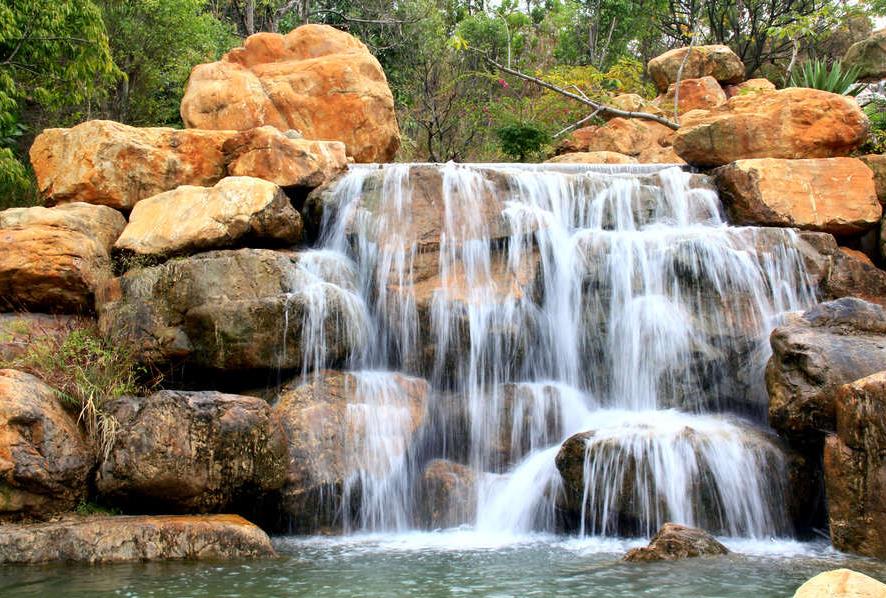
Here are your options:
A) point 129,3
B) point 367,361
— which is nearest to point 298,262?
point 367,361

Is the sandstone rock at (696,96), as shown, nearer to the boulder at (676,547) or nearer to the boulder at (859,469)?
the boulder at (859,469)

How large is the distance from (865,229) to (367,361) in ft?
24.8

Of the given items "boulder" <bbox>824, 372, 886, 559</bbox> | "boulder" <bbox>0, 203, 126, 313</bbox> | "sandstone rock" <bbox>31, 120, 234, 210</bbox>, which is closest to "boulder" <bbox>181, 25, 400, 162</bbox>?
"sandstone rock" <bbox>31, 120, 234, 210</bbox>

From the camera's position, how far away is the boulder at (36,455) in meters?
7.47

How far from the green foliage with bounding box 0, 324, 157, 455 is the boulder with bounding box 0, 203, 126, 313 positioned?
1.82 ft

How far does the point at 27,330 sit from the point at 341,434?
12.8ft

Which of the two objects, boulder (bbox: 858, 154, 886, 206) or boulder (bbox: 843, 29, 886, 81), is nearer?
boulder (bbox: 858, 154, 886, 206)

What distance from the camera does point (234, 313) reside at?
949 centimetres

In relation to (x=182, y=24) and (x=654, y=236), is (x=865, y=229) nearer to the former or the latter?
(x=654, y=236)

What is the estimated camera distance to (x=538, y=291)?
35.1 ft

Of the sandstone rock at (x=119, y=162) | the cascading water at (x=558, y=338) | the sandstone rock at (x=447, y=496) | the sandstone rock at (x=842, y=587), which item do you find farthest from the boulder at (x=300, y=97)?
the sandstone rock at (x=842, y=587)

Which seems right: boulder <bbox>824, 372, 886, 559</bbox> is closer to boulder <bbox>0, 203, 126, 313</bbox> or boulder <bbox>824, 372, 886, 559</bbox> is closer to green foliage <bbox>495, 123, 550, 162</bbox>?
boulder <bbox>0, 203, 126, 313</bbox>

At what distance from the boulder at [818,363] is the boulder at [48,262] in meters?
7.92

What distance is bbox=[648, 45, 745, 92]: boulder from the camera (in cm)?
2167
